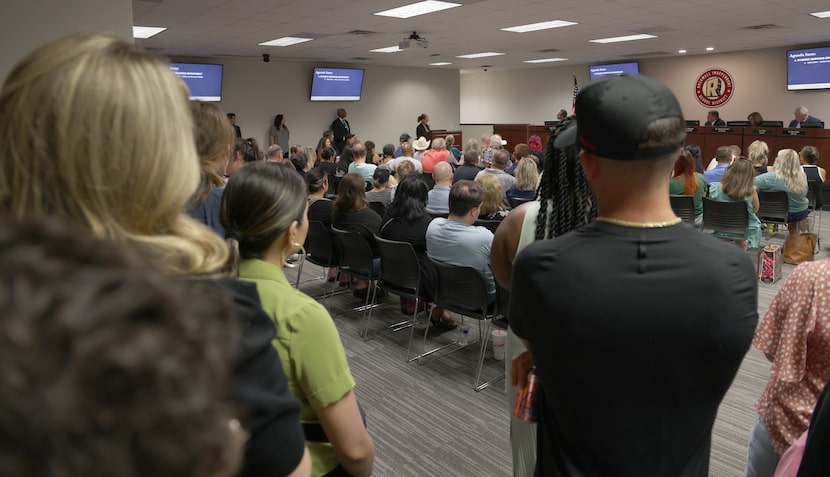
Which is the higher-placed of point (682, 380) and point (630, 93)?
point (630, 93)

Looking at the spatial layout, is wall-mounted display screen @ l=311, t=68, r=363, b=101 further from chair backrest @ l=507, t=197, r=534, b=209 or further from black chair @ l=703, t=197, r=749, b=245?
black chair @ l=703, t=197, r=749, b=245

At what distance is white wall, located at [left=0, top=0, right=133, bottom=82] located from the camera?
3.06 meters

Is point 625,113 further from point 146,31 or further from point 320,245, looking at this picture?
point 146,31

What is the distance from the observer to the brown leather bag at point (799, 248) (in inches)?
237

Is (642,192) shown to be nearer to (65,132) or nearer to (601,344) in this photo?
(601,344)

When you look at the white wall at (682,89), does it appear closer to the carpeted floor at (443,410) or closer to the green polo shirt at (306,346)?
the carpeted floor at (443,410)

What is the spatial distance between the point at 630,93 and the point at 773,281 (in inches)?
214

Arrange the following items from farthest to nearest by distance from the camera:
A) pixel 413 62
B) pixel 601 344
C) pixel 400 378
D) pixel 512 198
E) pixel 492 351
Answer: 1. pixel 413 62
2. pixel 512 198
3. pixel 492 351
4. pixel 400 378
5. pixel 601 344

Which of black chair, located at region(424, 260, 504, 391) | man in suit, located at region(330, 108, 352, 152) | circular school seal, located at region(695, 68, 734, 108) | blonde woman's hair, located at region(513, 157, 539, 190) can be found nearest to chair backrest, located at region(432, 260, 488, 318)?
black chair, located at region(424, 260, 504, 391)

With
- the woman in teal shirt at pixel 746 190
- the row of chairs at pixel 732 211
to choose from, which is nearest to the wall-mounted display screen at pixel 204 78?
the row of chairs at pixel 732 211

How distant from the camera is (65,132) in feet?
2.21

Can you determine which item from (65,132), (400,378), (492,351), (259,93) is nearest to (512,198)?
(492,351)

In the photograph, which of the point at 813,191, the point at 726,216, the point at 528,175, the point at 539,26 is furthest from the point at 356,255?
the point at 539,26

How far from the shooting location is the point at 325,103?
14.9 metres
